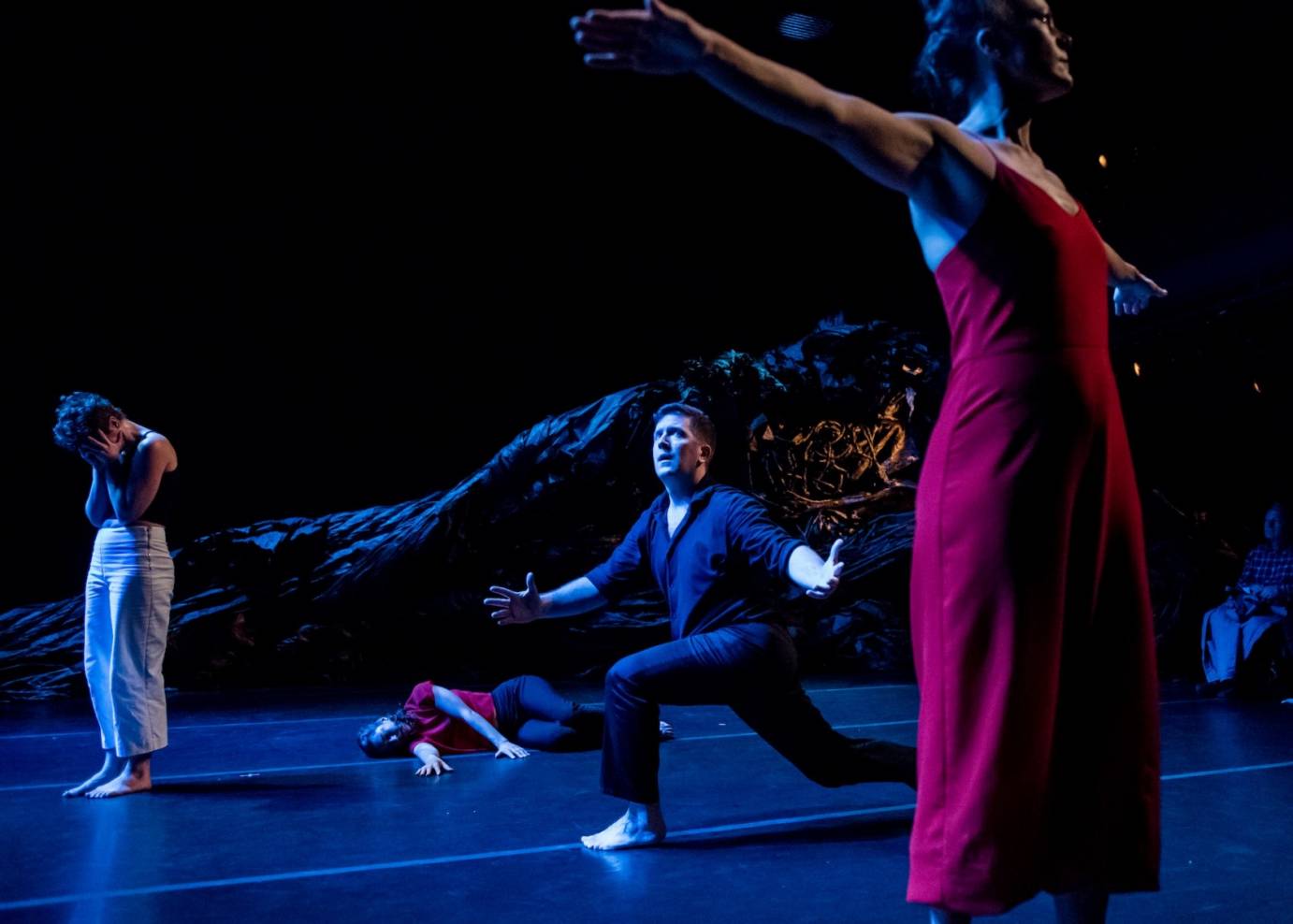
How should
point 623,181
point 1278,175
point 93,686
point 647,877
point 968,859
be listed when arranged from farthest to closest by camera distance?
1. point 623,181
2. point 1278,175
3. point 93,686
4. point 647,877
5. point 968,859

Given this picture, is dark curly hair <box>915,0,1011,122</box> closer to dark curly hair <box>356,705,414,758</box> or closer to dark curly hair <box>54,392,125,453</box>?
dark curly hair <box>54,392,125,453</box>

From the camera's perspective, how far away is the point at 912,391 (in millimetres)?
8539

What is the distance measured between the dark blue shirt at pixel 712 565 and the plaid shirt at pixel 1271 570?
490cm

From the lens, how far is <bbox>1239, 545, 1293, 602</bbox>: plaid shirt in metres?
6.33

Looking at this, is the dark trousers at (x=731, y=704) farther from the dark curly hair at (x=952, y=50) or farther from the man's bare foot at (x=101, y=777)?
the man's bare foot at (x=101, y=777)

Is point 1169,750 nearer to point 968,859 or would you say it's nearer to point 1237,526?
point 968,859

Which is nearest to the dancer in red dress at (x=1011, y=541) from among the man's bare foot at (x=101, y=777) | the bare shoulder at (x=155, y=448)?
the bare shoulder at (x=155, y=448)

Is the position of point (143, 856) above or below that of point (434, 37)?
below

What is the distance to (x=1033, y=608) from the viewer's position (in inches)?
49.0

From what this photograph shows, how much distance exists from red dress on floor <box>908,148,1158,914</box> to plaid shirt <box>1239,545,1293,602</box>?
237 inches

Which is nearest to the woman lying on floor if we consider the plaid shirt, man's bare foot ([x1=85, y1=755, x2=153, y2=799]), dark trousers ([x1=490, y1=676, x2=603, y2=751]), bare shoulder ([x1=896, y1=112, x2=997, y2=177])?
dark trousers ([x1=490, y1=676, x2=603, y2=751])

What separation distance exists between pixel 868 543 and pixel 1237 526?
3.00m

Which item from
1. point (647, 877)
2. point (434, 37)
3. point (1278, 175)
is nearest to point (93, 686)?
point (647, 877)

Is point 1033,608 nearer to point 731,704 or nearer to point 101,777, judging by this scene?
point 731,704
